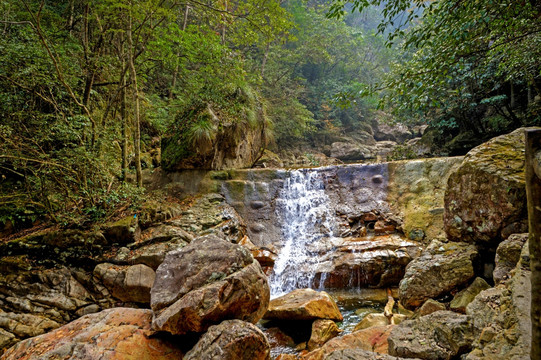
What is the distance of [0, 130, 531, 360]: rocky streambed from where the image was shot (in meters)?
2.78

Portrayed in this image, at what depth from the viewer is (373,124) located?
21.8 meters

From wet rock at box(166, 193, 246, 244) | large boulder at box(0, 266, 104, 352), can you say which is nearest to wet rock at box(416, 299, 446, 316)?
wet rock at box(166, 193, 246, 244)

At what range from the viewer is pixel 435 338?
8.25 ft

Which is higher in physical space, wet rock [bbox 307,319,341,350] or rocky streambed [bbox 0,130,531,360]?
rocky streambed [bbox 0,130,531,360]

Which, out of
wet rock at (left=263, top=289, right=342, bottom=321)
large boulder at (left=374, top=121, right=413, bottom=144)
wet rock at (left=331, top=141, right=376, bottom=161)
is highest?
large boulder at (left=374, top=121, right=413, bottom=144)

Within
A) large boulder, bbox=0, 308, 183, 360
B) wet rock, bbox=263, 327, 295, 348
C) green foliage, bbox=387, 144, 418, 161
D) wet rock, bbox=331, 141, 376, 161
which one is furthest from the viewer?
wet rock, bbox=331, 141, 376, 161

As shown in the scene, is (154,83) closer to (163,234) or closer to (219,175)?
(219,175)

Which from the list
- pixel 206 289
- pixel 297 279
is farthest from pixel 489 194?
pixel 206 289

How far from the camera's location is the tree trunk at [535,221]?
1.18 m

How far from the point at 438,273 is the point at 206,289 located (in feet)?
11.4

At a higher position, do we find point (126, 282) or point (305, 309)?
point (126, 282)

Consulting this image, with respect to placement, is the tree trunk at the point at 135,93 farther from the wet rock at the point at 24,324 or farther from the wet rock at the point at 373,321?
the wet rock at the point at 373,321

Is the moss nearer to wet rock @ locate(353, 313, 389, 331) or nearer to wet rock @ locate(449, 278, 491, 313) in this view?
wet rock @ locate(353, 313, 389, 331)

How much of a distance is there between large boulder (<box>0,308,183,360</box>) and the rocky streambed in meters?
0.02
